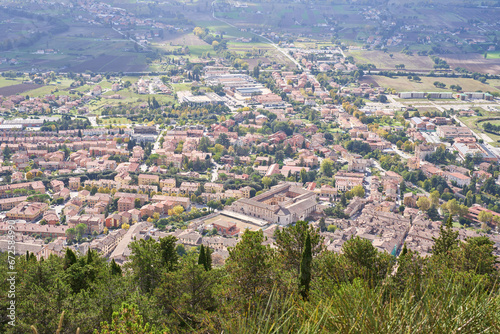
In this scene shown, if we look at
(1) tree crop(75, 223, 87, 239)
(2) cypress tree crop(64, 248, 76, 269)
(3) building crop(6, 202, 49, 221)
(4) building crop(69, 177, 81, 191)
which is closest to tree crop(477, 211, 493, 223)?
(1) tree crop(75, 223, 87, 239)

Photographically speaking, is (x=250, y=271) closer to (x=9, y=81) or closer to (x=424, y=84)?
(x=9, y=81)

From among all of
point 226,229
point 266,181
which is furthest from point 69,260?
point 266,181

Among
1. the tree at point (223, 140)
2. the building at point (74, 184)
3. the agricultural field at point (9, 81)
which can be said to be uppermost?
→ the tree at point (223, 140)

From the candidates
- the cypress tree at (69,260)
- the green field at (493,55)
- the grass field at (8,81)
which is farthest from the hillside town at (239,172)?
the green field at (493,55)

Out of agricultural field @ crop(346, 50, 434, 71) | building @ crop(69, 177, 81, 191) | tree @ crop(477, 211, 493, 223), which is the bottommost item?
building @ crop(69, 177, 81, 191)

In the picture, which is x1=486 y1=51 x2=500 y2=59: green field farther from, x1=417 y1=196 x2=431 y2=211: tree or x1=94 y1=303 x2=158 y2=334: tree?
x1=94 y1=303 x2=158 y2=334: tree

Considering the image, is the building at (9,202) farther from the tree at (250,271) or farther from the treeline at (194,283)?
the tree at (250,271)
